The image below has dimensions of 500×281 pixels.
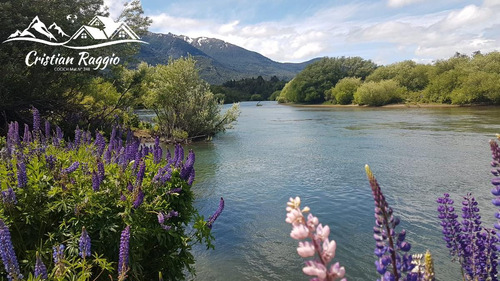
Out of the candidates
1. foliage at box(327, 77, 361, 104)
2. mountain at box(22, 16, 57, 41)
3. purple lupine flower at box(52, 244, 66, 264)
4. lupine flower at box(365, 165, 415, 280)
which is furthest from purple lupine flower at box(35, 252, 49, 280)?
foliage at box(327, 77, 361, 104)

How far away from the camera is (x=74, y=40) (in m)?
15.6

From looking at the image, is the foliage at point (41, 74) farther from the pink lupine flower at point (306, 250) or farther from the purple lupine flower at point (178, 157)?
the pink lupine flower at point (306, 250)

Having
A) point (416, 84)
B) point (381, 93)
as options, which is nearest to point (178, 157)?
point (381, 93)

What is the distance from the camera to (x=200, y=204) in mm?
11453

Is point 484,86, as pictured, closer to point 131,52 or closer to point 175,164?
point 131,52

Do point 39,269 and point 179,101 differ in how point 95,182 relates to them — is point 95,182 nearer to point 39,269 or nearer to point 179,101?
point 39,269

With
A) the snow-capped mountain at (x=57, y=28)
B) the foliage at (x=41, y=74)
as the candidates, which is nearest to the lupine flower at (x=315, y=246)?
the foliage at (x=41, y=74)

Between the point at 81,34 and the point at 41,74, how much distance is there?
2.89 metres

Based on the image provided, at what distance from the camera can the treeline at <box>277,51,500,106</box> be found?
202ft

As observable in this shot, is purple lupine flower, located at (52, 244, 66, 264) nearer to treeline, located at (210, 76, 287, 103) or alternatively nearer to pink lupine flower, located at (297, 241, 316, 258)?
pink lupine flower, located at (297, 241, 316, 258)

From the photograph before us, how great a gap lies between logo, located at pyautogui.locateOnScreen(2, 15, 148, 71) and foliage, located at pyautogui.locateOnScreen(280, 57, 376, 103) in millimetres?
93061

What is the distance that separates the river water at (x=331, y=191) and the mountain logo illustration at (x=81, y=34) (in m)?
8.13

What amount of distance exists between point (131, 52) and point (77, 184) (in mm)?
17193

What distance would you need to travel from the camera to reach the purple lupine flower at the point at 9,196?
376cm
